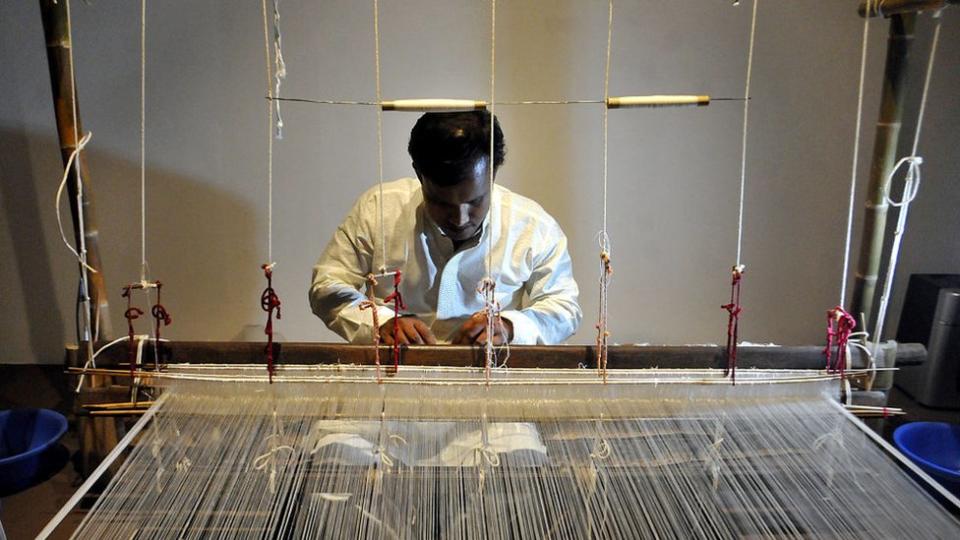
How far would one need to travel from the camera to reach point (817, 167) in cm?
232

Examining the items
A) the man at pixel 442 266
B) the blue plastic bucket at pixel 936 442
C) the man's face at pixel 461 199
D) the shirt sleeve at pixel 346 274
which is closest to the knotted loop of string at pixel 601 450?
the man at pixel 442 266

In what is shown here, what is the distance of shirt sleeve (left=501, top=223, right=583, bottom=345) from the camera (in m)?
1.69

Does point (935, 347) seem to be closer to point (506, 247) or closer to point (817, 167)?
point (817, 167)

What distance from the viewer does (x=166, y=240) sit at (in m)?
2.42

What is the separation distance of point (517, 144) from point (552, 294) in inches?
26.5

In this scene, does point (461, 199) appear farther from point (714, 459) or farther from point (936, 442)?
point (936, 442)

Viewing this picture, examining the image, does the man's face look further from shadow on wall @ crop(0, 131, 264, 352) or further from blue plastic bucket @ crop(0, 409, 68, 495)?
blue plastic bucket @ crop(0, 409, 68, 495)

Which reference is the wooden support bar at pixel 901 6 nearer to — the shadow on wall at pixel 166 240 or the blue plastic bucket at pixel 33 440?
the shadow on wall at pixel 166 240

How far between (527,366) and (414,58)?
47.3 inches

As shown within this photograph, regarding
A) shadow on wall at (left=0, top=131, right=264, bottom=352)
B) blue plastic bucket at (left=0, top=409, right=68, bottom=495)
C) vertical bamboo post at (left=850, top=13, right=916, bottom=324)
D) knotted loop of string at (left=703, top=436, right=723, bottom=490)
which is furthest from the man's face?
blue plastic bucket at (left=0, top=409, right=68, bottom=495)

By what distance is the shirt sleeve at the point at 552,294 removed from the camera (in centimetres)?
169

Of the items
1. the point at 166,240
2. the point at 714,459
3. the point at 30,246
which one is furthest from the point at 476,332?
the point at 30,246

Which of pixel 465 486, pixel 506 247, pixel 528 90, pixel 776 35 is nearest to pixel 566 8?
pixel 528 90

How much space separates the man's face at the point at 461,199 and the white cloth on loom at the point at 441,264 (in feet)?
0.41
